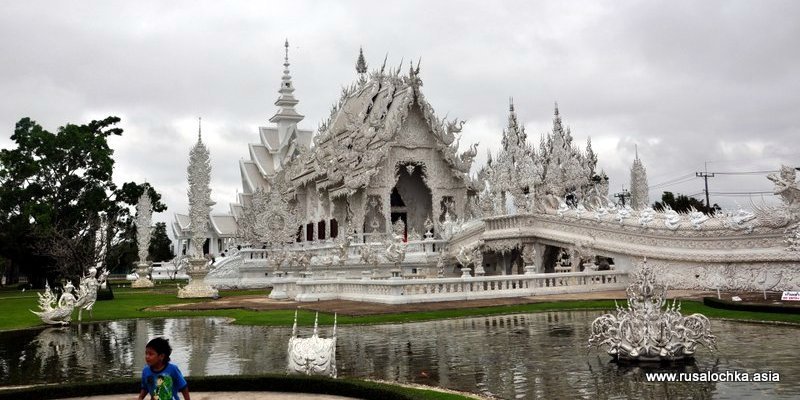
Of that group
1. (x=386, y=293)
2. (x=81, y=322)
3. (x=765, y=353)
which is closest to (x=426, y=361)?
(x=765, y=353)

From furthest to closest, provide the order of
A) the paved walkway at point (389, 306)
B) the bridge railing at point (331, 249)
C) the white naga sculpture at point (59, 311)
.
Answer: the bridge railing at point (331, 249) < the paved walkway at point (389, 306) < the white naga sculpture at point (59, 311)

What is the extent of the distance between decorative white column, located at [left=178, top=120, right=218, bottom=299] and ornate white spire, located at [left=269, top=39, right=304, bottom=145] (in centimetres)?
2799

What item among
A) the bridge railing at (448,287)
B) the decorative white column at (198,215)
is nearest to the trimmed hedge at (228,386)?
the bridge railing at (448,287)

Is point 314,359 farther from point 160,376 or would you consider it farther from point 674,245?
point 674,245

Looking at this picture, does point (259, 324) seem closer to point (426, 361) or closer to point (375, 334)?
point (375, 334)

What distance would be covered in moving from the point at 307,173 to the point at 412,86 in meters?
9.14

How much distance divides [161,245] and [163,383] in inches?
2972

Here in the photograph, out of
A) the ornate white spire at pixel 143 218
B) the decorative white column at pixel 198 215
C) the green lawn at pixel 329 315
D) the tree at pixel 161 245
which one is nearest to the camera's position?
the green lawn at pixel 329 315

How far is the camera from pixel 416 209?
127ft

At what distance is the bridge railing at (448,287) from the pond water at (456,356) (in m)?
3.75

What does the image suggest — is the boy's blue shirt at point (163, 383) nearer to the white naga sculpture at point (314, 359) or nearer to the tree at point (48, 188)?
the white naga sculpture at point (314, 359)

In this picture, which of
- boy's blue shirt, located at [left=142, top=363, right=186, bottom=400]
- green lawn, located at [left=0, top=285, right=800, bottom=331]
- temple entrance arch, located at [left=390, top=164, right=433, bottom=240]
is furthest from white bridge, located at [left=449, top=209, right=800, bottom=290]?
boy's blue shirt, located at [left=142, top=363, right=186, bottom=400]

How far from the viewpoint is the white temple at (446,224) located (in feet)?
64.8

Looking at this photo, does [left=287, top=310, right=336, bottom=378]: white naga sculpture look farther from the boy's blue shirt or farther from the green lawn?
the green lawn
